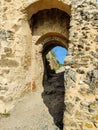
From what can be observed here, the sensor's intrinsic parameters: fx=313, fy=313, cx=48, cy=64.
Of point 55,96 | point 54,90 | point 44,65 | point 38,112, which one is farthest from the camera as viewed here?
point 44,65

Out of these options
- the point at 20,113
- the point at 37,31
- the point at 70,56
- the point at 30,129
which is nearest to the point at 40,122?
the point at 30,129

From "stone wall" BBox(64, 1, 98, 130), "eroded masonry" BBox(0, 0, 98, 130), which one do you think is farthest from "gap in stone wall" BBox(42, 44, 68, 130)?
"stone wall" BBox(64, 1, 98, 130)

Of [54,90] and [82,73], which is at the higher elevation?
[82,73]

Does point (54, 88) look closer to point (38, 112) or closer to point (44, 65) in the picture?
point (44, 65)

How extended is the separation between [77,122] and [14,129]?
126cm

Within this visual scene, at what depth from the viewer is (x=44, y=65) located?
26.7ft

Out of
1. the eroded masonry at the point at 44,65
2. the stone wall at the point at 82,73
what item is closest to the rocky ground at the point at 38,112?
the eroded masonry at the point at 44,65

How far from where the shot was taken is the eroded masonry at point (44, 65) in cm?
520

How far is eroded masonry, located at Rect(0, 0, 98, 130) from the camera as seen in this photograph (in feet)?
17.1

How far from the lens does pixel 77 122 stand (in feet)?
16.7

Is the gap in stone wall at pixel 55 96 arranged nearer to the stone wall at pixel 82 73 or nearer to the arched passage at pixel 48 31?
the arched passage at pixel 48 31

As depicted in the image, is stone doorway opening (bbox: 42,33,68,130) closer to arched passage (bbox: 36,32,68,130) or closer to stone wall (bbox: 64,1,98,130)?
arched passage (bbox: 36,32,68,130)

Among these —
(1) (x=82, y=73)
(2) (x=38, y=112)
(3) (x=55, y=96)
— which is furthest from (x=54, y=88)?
(1) (x=82, y=73)

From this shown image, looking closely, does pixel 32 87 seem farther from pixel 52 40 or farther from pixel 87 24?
pixel 87 24
